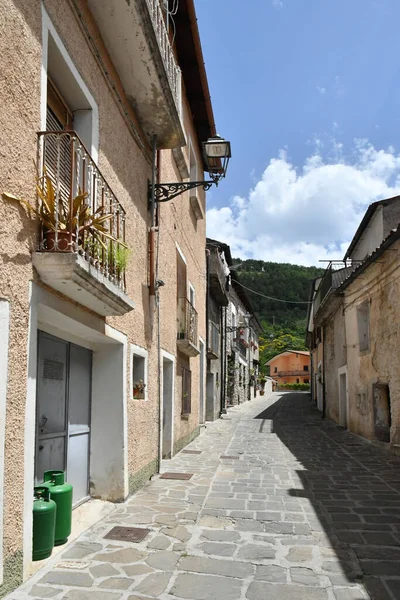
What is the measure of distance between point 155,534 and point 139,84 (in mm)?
5553

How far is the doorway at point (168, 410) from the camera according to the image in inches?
405

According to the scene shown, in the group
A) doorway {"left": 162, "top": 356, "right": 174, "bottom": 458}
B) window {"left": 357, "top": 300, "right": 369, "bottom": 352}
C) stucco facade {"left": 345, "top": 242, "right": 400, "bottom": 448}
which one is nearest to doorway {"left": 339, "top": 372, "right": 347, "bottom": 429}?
stucco facade {"left": 345, "top": 242, "right": 400, "bottom": 448}

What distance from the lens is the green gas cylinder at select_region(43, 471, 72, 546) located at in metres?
4.73

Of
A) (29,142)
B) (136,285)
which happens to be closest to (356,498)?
(136,285)

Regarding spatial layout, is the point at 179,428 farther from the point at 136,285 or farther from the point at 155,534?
the point at 155,534

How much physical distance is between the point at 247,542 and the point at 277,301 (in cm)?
6535

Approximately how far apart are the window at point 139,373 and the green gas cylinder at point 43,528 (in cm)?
296

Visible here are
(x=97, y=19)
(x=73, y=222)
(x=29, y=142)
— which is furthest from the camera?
(x=97, y=19)

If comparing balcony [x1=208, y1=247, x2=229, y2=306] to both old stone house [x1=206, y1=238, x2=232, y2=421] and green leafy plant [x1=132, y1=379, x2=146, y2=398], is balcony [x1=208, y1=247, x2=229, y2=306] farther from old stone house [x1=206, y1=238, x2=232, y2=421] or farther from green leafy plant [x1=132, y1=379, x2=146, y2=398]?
green leafy plant [x1=132, y1=379, x2=146, y2=398]

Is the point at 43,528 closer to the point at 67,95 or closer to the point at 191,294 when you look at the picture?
the point at 67,95

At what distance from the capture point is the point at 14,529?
3.71m

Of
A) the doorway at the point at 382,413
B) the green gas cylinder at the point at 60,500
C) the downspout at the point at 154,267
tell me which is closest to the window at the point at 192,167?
the downspout at the point at 154,267

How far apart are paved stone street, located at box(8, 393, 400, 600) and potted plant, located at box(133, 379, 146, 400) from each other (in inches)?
52.7

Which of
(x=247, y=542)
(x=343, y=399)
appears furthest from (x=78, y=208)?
(x=343, y=399)
